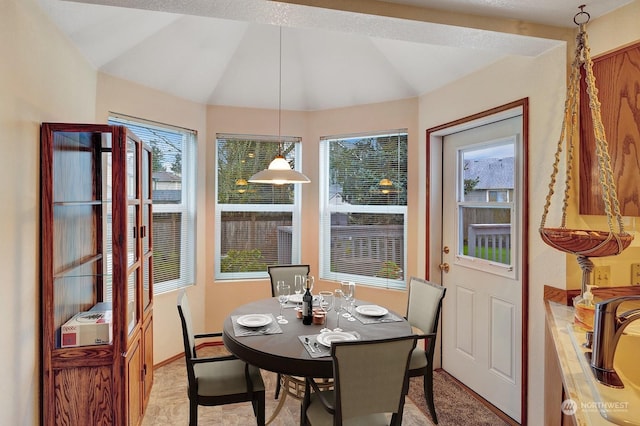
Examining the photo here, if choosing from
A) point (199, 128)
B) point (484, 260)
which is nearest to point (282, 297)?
point (484, 260)

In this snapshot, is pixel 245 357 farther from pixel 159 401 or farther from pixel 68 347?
pixel 159 401

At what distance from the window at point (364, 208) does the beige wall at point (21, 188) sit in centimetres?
262

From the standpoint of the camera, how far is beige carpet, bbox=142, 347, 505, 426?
269 cm

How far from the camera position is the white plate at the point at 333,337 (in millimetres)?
2117

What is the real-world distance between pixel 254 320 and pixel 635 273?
2.30 meters

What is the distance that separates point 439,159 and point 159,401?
3.08 meters

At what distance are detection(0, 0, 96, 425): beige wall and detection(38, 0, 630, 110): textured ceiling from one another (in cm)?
26

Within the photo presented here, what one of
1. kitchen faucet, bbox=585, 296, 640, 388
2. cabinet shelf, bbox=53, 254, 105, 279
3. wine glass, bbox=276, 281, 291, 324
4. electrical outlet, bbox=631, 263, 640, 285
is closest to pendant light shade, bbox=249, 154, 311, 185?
wine glass, bbox=276, 281, 291, 324

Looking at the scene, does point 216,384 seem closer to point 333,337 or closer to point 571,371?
point 333,337

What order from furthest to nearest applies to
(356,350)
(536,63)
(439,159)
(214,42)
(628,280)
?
1. (439,159)
2. (214,42)
3. (536,63)
4. (628,280)
5. (356,350)

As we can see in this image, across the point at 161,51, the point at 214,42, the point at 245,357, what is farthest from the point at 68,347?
the point at 214,42

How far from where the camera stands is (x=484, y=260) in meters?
3.04

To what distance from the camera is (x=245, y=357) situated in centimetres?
208

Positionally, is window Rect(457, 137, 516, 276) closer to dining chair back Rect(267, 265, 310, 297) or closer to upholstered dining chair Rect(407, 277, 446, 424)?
upholstered dining chair Rect(407, 277, 446, 424)
